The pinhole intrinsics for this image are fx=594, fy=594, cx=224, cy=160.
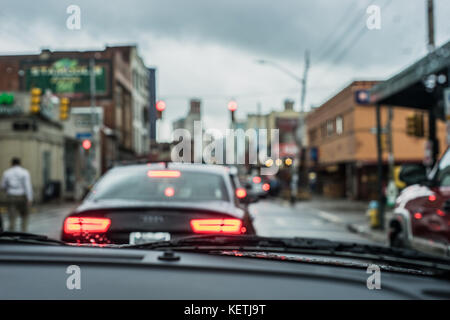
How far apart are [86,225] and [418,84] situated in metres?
12.0

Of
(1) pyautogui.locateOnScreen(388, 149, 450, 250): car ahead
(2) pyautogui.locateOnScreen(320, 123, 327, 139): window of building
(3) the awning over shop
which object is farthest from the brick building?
(1) pyautogui.locateOnScreen(388, 149, 450, 250): car ahead

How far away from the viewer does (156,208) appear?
486 centimetres

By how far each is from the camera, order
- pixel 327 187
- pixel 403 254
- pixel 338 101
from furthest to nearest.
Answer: pixel 327 187 < pixel 338 101 < pixel 403 254

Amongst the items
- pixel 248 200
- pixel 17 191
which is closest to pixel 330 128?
pixel 17 191

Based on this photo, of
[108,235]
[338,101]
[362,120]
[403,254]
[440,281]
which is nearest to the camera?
[440,281]

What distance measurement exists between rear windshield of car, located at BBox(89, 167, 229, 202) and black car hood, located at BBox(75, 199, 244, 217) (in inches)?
6.1

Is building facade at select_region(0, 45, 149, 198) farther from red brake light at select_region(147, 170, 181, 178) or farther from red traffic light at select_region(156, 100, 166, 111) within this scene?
red brake light at select_region(147, 170, 181, 178)

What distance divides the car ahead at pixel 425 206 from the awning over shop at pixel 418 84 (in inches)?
242

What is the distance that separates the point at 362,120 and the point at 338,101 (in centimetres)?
328

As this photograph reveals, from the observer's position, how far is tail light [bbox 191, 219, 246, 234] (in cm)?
485

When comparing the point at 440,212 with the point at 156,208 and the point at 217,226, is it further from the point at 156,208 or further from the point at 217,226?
the point at 156,208

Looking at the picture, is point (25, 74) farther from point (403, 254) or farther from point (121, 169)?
point (403, 254)

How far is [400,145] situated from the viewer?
125 feet
